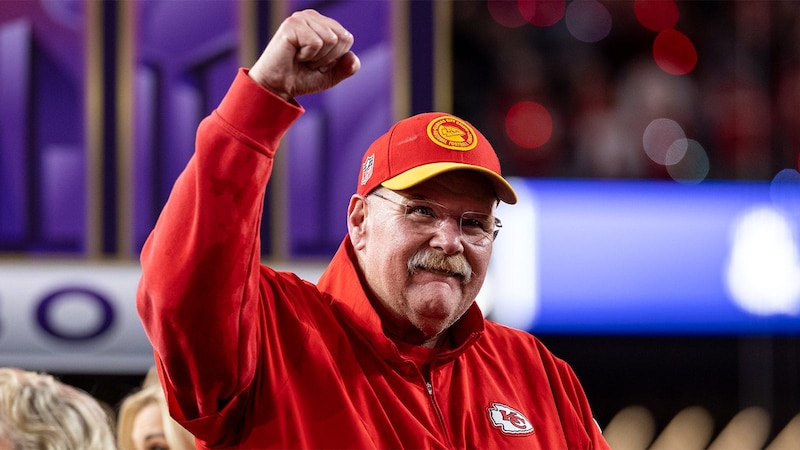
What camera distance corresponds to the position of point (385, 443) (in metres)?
1.34

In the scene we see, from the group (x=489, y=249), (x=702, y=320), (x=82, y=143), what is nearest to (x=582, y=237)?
(x=702, y=320)

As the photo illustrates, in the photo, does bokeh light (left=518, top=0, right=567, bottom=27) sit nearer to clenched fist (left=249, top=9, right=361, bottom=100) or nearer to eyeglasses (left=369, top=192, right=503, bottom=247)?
eyeglasses (left=369, top=192, right=503, bottom=247)

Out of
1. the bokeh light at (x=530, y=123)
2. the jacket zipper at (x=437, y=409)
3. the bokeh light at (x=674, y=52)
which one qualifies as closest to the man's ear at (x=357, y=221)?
the jacket zipper at (x=437, y=409)

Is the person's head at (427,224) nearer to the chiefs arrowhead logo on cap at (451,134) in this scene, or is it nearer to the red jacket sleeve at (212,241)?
the chiefs arrowhead logo on cap at (451,134)

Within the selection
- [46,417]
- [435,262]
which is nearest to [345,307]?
[435,262]

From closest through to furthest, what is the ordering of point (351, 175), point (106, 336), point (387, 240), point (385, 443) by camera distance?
point (385, 443) < point (387, 240) < point (106, 336) < point (351, 175)

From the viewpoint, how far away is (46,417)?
6.07 ft

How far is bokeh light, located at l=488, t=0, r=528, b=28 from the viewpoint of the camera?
13.3 ft

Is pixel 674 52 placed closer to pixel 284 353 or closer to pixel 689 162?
pixel 689 162

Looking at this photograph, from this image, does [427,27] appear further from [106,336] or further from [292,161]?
[106,336]

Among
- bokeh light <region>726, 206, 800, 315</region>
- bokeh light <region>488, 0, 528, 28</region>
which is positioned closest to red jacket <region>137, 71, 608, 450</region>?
bokeh light <region>726, 206, 800, 315</region>

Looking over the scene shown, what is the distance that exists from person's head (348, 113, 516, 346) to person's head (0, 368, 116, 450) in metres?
0.72

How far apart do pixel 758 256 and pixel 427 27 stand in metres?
1.42

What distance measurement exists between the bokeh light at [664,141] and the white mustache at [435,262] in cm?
268
